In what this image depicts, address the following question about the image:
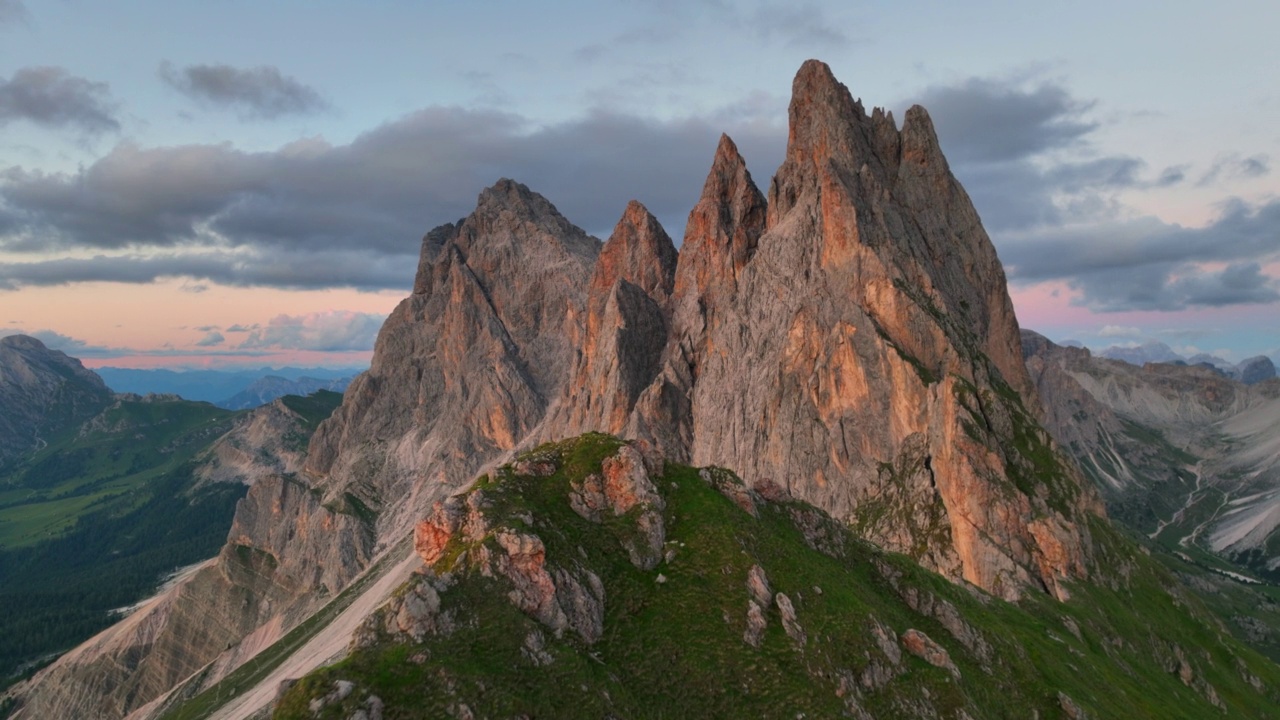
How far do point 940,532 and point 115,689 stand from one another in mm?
220357

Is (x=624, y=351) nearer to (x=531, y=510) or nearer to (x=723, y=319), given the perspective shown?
(x=723, y=319)

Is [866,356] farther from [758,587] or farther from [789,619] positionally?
[789,619]

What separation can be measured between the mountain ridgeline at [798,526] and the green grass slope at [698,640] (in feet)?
0.57

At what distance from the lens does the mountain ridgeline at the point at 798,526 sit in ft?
123

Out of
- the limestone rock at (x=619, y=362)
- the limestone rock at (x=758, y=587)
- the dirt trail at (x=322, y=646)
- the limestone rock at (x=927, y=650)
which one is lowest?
the dirt trail at (x=322, y=646)

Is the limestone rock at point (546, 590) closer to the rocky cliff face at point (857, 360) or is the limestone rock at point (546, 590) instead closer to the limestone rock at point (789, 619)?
the limestone rock at point (789, 619)

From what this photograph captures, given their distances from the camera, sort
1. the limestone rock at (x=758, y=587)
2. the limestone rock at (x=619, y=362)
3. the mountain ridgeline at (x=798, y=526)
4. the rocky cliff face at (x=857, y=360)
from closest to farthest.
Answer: the mountain ridgeline at (x=798, y=526) < the limestone rock at (x=758, y=587) < the rocky cliff face at (x=857, y=360) < the limestone rock at (x=619, y=362)

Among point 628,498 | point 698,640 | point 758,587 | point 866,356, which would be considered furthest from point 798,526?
point 866,356

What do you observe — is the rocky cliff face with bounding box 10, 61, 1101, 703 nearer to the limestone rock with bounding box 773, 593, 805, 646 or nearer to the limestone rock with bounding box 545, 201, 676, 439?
the limestone rock with bounding box 545, 201, 676, 439

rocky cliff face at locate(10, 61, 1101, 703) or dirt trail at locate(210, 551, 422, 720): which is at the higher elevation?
rocky cliff face at locate(10, 61, 1101, 703)

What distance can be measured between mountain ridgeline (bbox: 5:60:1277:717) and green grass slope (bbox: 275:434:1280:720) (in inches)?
6.8

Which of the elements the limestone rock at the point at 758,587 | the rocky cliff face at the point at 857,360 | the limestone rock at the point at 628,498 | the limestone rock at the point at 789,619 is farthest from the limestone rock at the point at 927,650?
the limestone rock at the point at 628,498

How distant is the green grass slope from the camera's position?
32.4 metres

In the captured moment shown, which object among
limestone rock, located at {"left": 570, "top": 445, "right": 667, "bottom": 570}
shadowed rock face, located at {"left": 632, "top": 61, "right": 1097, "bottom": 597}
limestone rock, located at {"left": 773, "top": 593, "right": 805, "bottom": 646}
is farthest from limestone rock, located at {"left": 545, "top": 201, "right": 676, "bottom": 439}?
limestone rock, located at {"left": 773, "top": 593, "right": 805, "bottom": 646}
